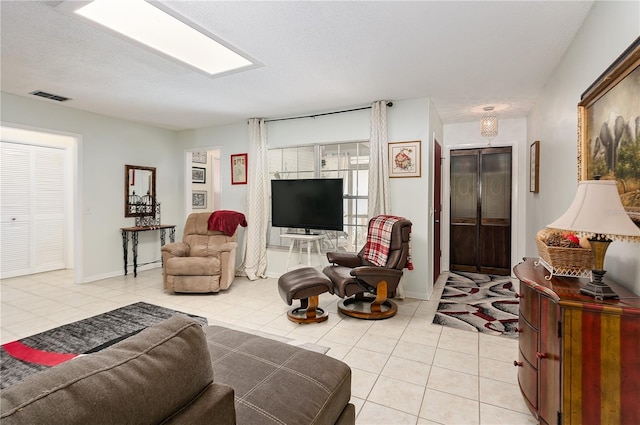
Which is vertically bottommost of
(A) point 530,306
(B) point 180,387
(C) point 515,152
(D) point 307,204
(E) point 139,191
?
(A) point 530,306

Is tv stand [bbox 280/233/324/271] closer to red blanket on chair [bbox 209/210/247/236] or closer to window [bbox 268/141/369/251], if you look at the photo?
window [bbox 268/141/369/251]

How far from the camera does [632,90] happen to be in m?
1.61

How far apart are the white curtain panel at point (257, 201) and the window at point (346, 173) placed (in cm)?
44

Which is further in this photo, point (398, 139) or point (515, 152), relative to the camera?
point (515, 152)

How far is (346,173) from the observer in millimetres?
4703

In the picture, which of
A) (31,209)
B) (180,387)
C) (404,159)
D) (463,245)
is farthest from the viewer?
(463,245)

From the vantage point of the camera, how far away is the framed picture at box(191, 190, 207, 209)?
704 cm

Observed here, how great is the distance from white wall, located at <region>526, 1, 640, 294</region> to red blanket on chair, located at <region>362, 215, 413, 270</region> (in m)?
1.52

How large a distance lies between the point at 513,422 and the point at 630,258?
1.08 m

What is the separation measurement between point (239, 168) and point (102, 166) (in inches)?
80.9

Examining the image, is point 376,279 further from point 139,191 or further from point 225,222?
point 139,191

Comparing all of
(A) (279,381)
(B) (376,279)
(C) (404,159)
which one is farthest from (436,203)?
(A) (279,381)

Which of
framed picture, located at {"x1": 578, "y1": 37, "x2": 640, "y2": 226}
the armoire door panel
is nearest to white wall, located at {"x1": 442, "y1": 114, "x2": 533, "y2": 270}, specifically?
the armoire door panel

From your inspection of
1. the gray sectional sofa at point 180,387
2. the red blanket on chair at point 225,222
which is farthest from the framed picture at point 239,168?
the gray sectional sofa at point 180,387
